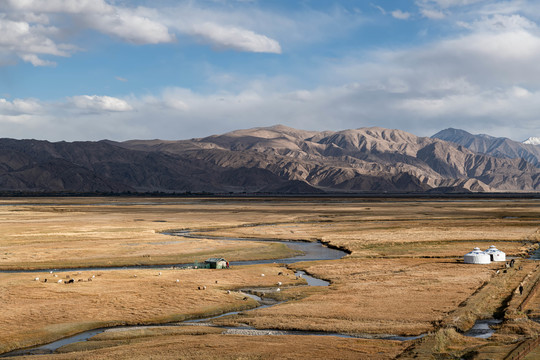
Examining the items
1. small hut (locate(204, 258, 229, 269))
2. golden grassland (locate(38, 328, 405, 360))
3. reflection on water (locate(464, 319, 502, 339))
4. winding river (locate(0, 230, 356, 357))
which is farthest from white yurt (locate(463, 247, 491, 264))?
golden grassland (locate(38, 328, 405, 360))

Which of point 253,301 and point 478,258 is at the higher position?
point 478,258

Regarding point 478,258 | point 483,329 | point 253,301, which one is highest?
point 478,258

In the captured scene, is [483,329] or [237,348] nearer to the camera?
[237,348]

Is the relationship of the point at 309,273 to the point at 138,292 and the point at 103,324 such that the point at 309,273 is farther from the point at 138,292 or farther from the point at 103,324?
the point at 103,324

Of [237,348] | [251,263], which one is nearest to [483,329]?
[237,348]

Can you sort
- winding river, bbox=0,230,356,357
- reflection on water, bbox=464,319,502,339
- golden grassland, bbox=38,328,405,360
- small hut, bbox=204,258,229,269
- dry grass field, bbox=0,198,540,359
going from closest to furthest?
golden grassland, bbox=38,328,405,360
dry grass field, bbox=0,198,540,359
winding river, bbox=0,230,356,357
reflection on water, bbox=464,319,502,339
small hut, bbox=204,258,229,269

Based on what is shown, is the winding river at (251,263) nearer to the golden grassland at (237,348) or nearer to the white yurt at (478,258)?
the golden grassland at (237,348)

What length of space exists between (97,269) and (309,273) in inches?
884

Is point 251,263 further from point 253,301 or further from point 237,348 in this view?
point 237,348

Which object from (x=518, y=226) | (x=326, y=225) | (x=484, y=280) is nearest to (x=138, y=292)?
(x=484, y=280)

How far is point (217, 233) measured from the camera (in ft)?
326

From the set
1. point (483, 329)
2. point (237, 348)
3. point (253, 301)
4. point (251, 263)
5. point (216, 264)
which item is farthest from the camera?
point (251, 263)

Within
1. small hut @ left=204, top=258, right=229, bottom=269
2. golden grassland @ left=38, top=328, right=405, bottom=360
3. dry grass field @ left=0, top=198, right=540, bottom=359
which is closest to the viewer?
golden grassland @ left=38, top=328, right=405, bottom=360

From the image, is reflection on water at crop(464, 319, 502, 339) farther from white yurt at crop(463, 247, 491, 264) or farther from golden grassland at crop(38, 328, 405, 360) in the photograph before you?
white yurt at crop(463, 247, 491, 264)
